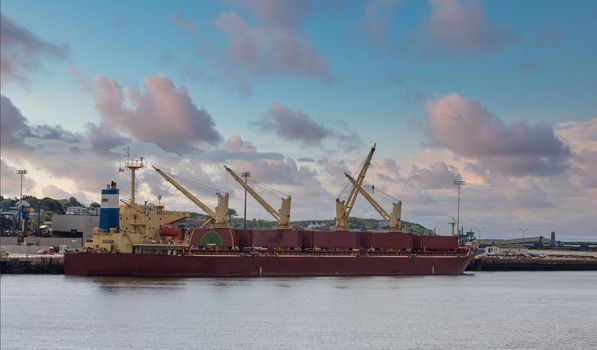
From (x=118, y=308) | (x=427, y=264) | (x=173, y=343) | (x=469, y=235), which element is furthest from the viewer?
(x=469, y=235)

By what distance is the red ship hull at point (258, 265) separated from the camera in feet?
229

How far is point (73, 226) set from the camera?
336 ft

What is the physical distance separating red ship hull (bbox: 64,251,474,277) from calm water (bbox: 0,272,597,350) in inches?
121

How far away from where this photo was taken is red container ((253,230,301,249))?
3152 inches

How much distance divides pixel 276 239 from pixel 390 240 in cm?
1364

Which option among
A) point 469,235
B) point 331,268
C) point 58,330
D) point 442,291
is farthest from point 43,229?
point 469,235

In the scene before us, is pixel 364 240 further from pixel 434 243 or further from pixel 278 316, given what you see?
pixel 278 316

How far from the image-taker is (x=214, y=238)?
252 feet

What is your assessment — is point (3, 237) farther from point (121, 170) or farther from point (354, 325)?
point (354, 325)

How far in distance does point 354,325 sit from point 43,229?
75.7 metres

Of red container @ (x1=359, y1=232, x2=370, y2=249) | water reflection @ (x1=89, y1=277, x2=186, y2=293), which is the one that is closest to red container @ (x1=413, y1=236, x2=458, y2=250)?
red container @ (x1=359, y1=232, x2=370, y2=249)

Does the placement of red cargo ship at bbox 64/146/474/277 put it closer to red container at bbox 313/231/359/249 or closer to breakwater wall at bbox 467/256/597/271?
red container at bbox 313/231/359/249

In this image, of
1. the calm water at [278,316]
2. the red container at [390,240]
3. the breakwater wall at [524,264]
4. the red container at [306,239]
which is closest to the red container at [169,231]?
the calm water at [278,316]

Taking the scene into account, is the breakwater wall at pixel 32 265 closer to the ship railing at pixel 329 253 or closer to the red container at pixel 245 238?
the ship railing at pixel 329 253
